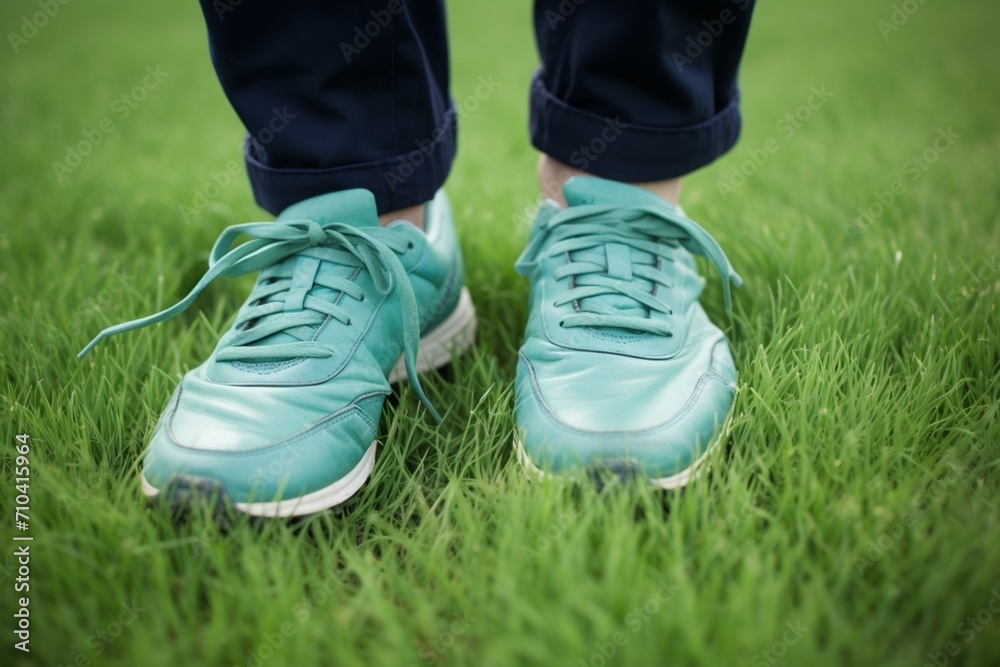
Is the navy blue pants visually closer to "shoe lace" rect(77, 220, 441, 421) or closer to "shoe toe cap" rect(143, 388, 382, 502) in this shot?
"shoe lace" rect(77, 220, 441, 421)

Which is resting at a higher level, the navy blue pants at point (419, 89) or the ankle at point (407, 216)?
the navy blue pants at point (419, 89)

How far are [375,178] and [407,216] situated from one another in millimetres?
126

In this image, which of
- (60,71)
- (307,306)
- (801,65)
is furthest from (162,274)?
(801,65)

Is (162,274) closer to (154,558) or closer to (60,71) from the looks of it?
(154,558)

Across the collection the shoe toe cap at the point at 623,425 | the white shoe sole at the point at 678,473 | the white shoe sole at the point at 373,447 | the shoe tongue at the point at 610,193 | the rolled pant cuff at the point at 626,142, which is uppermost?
the rolled pant cuff at the point at 626,142

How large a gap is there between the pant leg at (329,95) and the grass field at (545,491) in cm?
42

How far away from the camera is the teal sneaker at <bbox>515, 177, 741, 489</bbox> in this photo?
38.7 inches

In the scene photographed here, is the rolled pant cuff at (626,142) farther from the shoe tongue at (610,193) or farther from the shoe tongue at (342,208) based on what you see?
the shoe tongue at (342,208)

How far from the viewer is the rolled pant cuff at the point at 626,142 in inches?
52.9

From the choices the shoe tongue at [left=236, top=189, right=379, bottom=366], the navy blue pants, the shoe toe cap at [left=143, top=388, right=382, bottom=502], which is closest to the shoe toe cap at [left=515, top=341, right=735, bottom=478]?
the shoe toe cap at [left=143, top=388, right=382, bottom=502]

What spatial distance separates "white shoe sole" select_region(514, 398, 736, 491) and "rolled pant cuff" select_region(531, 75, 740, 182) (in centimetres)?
58

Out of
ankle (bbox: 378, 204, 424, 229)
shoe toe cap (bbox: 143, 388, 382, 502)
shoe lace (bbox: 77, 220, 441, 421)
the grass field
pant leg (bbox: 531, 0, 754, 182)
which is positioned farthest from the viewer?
ankle (bbox: 378, 204, 424, 229)

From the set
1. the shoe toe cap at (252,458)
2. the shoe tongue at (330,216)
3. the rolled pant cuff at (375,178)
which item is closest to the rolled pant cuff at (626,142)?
the rolled pant cuff at (375,178)

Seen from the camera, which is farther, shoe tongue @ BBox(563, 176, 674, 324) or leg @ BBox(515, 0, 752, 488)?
shoe tongue @ BBox(563, 176, 674, 324)
